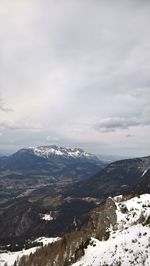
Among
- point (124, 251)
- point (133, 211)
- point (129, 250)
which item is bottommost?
point (124, 251)

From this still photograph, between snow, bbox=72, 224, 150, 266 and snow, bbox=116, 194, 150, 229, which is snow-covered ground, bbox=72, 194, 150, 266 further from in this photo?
snow, bbox=116, 194, 150, 229

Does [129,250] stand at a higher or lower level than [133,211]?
lower

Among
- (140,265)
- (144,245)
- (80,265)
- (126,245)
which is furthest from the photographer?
(80,265)

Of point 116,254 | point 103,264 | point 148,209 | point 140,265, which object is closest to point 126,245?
point 116,254

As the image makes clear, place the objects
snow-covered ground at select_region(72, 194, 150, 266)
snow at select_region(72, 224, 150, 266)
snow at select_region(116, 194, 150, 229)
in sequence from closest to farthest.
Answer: snow at select_region(72, 224, 150, 266)
snow-covered ground at select_region(72, 194, 150, 266)
snow at select_region(116, 194, 150, 229)

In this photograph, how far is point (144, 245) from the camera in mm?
84312

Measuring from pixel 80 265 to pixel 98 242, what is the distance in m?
23.2

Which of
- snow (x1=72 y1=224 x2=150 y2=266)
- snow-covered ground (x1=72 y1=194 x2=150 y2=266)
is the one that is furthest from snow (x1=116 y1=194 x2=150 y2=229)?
snow (x1=72 y1=224 x2=150 y2=266)

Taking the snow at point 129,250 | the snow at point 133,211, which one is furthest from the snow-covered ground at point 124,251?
the snow at point 133,211

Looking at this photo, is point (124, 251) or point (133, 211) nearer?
point (124, 251)

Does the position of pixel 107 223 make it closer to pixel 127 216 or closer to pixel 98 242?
pixel 127 216

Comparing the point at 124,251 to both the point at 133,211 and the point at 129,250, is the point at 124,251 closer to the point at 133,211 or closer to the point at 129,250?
the point at 129,250

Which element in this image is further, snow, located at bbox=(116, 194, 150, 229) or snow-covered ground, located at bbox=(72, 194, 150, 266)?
snow, located at bbox=(116, 194, 150, 229)

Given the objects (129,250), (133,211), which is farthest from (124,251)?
(133,211)
